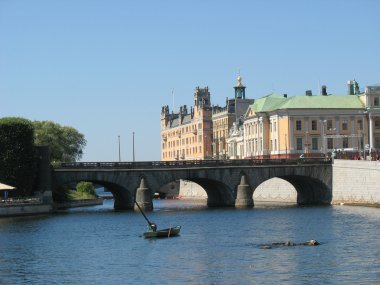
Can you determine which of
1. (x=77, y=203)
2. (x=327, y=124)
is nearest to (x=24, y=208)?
(x=77, y=203)

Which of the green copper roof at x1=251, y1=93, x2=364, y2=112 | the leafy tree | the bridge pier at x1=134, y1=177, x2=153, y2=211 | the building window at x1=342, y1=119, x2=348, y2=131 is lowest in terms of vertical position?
the bridge pier at x1=134, y1=177, x2=153, y2=211

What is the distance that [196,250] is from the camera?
8200 cm

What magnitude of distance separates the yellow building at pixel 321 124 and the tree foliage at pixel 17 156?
199 feet

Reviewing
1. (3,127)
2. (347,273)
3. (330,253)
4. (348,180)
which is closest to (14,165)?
(3,127)

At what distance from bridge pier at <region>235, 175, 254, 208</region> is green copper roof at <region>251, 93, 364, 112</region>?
1485 inches

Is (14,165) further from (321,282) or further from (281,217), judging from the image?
(321,282)

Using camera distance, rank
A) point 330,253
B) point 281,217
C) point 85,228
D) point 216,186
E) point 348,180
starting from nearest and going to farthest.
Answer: point 330,253
point 85,228
point 281,217
point 348,180
point 216,186

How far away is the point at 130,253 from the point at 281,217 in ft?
130

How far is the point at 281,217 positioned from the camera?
117125 millimetres

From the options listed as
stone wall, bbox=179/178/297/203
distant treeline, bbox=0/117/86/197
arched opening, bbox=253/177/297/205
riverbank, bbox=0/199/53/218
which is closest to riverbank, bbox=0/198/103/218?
riverbank, bbox=0/199/53/218

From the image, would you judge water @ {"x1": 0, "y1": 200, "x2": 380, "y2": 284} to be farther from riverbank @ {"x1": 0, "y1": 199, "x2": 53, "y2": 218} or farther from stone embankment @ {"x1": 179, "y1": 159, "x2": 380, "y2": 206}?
stone embankment @ {"x1": 179, "y1": 159, "x2": 380, "y2": 206}

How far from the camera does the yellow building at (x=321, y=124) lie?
580ft

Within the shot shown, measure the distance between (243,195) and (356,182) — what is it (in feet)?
55.7

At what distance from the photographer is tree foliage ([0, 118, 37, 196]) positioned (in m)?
129
